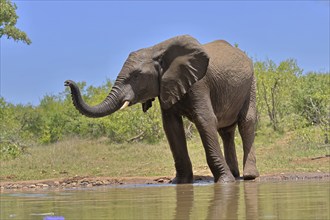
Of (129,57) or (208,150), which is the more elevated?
(129,57)

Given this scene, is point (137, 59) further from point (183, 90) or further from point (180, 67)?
point (183, 90)

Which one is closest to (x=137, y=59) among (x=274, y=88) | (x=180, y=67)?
(x=180, y=67)

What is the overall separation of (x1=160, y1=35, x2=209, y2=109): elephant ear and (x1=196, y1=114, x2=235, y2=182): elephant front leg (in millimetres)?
556

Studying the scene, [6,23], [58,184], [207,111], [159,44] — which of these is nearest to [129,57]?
[159,44]

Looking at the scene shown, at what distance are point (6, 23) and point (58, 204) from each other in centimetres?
1276

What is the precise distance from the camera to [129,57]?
11.6 meters

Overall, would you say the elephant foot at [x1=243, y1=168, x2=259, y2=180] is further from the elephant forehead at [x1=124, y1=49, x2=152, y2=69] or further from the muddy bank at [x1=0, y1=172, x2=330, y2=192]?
the elephant forehead at [x1=124, y1=49, x2=152, y2=69]

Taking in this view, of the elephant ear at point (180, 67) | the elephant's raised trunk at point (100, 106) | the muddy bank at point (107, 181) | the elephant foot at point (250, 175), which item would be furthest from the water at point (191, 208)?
the elephant foot at point (250, 175)

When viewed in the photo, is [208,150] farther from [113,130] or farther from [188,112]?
[113,130]

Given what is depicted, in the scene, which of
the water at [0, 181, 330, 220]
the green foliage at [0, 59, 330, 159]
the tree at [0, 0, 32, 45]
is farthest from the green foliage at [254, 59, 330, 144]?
the water at [0, 181, 330, 220]

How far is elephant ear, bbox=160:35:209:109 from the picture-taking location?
11.6 metres

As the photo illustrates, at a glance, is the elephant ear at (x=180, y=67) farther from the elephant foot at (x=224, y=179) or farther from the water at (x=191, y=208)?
the water at (x=191, y=208)

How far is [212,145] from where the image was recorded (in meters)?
11.6

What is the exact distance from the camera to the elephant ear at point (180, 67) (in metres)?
11.6
